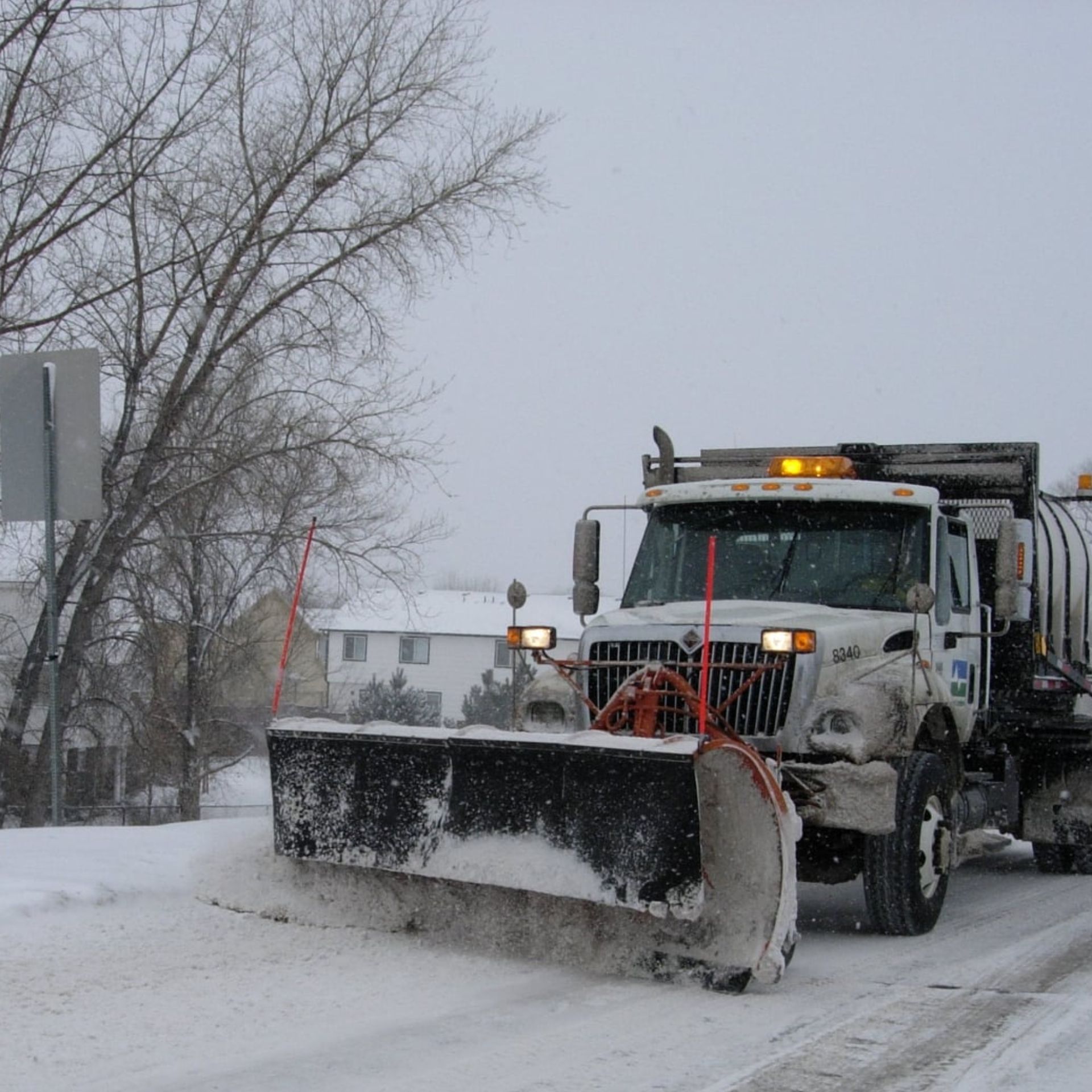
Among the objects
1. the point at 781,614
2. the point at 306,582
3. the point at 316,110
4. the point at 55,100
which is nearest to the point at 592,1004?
the point at 781,614

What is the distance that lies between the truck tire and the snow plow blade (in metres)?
1.29

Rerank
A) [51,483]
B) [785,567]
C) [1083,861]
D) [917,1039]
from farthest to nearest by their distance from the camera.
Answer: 1. [1083,861]
2. [785,567]
3. [51,483]
4. [917,1039]

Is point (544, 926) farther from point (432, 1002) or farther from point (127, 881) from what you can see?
point (127, 881)

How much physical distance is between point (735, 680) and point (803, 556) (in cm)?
140

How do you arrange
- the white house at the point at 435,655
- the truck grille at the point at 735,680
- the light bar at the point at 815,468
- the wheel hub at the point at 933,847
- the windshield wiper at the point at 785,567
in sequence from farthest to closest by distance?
the white house at the point at 435,655, the light bar at the point at 815,468, the windshield wiper at the point at 785,567, the wheel hub at the point at 933,847, the truck grille at the point at 735,680

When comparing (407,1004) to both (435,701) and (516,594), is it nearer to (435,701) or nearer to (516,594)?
(516,594)

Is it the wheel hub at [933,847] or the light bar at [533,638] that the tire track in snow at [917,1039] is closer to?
the wheel hub at [933,847]

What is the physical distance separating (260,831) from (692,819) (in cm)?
290

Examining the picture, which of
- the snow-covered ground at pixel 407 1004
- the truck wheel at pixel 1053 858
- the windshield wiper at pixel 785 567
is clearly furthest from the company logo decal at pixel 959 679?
the truck wheel at pixel 1053 858

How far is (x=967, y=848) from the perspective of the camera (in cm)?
864

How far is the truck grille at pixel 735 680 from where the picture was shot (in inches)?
288

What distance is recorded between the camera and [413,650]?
54875mm

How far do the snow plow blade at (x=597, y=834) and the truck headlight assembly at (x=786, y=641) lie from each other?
828mm

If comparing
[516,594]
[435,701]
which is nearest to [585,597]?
[516,594]
